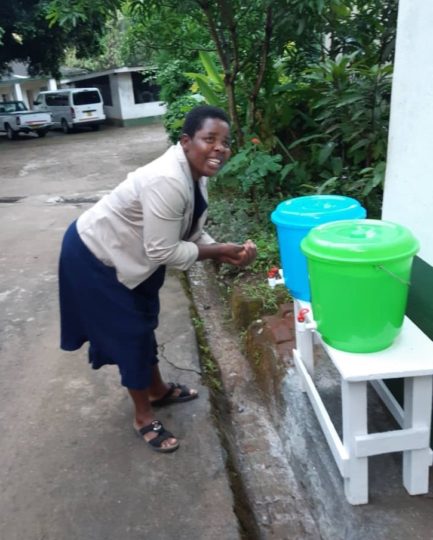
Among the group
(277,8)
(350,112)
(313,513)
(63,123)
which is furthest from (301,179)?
(63,123)

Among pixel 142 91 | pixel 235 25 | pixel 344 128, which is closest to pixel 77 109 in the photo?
pixel 142 91

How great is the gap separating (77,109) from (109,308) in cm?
2010

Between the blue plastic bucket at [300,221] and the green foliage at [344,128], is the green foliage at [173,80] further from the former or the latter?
the blue plastic bucket at [300,221]

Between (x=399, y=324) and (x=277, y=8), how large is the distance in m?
3.01

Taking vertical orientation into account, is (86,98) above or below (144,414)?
above

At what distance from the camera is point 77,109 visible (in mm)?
20469

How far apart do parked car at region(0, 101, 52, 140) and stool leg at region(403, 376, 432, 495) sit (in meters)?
20.2

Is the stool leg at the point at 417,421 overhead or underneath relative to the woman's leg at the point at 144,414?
overhead

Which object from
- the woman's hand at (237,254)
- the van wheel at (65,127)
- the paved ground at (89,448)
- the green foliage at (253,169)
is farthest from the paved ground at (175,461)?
the van wheel at (65,127)

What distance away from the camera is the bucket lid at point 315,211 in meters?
2.10

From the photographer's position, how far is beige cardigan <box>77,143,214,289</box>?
75.9 inches

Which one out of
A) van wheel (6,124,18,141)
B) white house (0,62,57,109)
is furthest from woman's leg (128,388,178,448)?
white house (0,62,57,109)

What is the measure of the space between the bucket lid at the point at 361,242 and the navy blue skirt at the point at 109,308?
0.83 metres

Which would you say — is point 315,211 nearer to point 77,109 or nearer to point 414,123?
point 414,123
